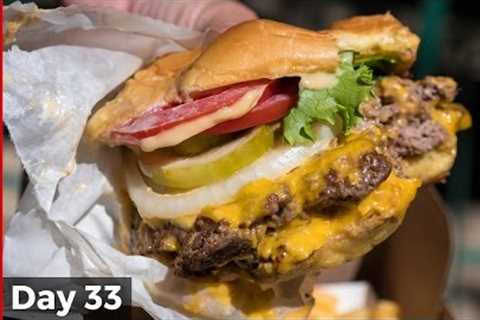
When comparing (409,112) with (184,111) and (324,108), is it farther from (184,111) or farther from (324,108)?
(184,111)

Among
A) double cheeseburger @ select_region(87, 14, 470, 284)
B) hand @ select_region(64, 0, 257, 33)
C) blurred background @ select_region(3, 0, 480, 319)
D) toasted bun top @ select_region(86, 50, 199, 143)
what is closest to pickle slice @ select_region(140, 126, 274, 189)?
double cheeseburger @ select_region(87, 14, 470, 284)

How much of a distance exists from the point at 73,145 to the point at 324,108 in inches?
18.8

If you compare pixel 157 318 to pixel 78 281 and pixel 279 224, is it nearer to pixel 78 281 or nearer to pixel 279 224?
pixel 78 281

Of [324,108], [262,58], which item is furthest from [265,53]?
[324,108]

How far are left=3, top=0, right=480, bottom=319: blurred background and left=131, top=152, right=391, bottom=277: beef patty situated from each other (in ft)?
4.09

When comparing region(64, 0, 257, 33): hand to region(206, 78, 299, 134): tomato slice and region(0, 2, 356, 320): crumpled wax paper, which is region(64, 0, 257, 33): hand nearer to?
region(0, 2, 356, 320): crumpled wax paper

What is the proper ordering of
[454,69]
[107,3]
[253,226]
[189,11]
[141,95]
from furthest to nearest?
[454,69] → [189,11] → [107,3] → [141,95] → [253,226]

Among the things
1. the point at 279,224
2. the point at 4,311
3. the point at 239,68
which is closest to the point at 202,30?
the point at 239,68

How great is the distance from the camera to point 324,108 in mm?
1639

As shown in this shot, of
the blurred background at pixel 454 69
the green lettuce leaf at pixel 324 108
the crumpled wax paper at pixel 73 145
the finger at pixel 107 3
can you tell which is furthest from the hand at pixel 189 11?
the blurred background at pixel 454 69

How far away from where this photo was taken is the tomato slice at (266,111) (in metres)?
1.65

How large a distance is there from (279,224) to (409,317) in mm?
626

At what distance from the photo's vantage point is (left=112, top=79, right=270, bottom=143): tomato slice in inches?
65.0

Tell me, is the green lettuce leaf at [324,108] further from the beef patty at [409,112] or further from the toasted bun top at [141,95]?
the toasted bun top at [141,95]
